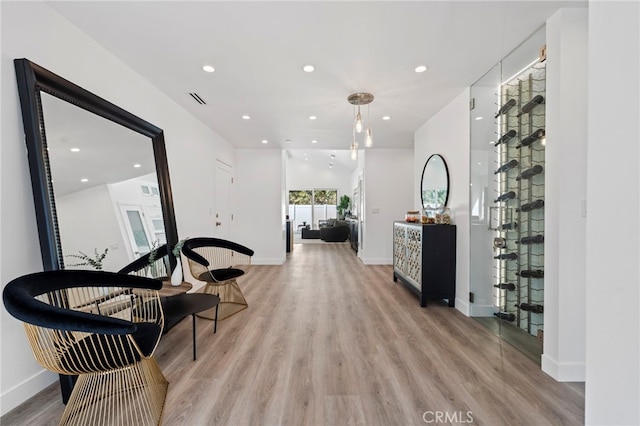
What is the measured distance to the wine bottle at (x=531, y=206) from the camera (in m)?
2.14

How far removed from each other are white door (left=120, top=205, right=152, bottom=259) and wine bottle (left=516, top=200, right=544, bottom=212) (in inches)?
136

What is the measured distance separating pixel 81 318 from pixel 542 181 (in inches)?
122

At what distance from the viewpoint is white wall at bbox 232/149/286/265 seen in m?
6.09

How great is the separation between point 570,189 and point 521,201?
504mm

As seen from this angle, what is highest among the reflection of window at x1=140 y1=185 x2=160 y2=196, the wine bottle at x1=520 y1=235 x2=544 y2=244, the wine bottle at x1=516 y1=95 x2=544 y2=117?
the wine bottle at x1=516 y1=95 x2=544 y2=117

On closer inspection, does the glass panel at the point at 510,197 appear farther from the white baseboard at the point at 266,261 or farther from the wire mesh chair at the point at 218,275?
the white baseboard at the point at 266,261

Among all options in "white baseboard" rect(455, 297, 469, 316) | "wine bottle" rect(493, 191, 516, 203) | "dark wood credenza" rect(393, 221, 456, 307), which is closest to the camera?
"wine bottle" rect(493, 191, 516, 203)

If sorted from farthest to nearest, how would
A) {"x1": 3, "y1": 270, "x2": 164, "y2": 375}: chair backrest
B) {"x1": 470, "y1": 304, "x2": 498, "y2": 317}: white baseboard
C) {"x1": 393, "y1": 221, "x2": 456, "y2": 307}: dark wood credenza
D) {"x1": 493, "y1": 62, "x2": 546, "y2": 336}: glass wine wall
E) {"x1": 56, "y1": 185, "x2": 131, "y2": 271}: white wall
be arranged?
{"x1": 393, "y1": 221, "x2": 456, "y2": 307}: dark wood credenza < {"x1": 470, "y1": 304, "x2": 498, "y2": 317}: white baseboard < {"x1": 493, "y1": 62, "x2": 546, "y2": 336}: glass wine wall < {"x1": 56, "y1": 185, "x2": 131, "y2": 271}: white wall < {"x1": 3, "y1": 270, "x2": 164, "y2": 375}: chair backrest

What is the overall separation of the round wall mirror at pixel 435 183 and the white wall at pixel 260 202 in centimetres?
312

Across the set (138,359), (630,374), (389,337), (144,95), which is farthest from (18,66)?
(389,337)

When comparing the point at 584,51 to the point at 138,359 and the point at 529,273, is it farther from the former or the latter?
the point at 138,359

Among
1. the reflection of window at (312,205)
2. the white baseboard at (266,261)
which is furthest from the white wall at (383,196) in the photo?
the reflection of window at (312,205)

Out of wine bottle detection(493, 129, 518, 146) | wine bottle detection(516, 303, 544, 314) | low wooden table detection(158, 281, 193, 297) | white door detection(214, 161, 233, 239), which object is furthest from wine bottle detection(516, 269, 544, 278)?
white door detection(214, 161, 233, 239)

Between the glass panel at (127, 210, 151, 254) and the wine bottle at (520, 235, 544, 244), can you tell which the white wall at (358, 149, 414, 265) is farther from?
the glass panel at (127, 210, 151, 254)
